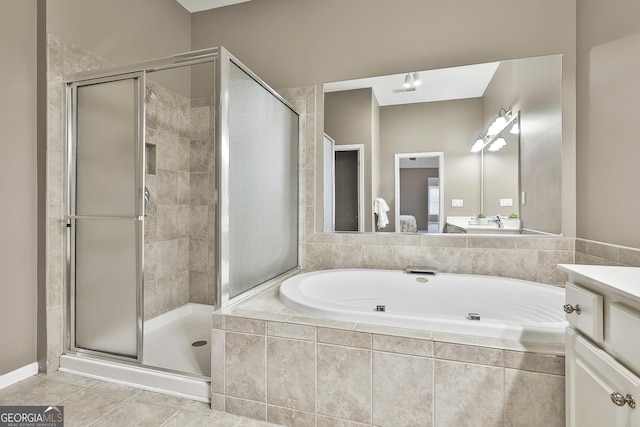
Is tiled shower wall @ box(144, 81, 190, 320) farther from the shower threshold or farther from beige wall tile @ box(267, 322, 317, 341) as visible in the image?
beige wall tile @ box(267, 322, 317, 341)

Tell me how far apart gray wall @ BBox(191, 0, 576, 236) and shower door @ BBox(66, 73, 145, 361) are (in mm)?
1258

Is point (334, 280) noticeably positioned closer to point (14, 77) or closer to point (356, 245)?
point (356, 245)

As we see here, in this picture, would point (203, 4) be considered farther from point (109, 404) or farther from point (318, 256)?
point (109, 404)

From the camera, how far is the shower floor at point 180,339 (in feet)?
6.64

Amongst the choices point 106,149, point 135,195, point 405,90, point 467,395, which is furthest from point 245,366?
point 405,90

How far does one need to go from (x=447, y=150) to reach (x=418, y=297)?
1103mm

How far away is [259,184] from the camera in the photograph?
206 cm

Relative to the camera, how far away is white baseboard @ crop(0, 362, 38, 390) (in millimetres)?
1750

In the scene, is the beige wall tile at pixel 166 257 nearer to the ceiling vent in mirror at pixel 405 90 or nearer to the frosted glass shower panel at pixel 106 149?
the frosted glass shower panel at pixel 106 149

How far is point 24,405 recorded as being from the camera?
1617 mm

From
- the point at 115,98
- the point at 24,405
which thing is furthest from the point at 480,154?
the point at 24,405

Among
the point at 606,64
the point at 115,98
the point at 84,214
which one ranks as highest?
the point at 606,64

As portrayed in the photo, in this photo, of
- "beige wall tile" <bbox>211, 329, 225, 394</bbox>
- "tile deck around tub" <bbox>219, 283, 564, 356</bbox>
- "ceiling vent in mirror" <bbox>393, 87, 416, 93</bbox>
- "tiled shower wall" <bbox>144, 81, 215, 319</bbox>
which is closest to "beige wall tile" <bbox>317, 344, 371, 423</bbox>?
"tile deck around tub" <bbox>219, 283, 564, 356</bbox>

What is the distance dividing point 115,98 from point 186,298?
1.83 metres
